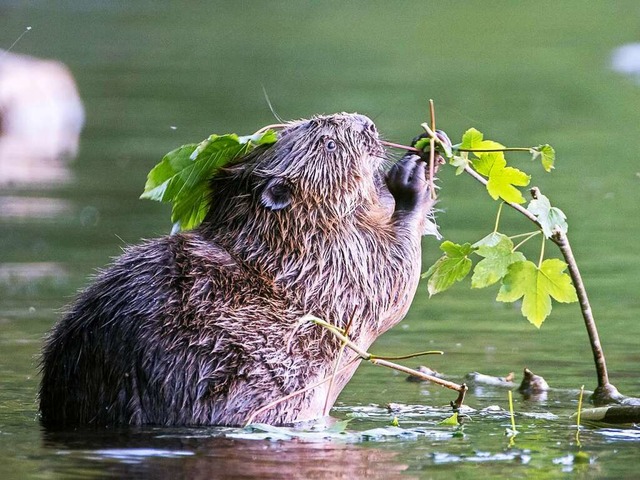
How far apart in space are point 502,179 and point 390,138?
24.4 ft

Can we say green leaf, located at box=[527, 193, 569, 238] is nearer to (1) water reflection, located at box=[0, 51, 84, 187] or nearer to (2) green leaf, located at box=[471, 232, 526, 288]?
(2) green leaf, located at box=[471, 232, 526, 288]

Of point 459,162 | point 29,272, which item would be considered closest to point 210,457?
point 459,162

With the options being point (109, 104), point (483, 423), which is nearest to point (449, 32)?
point (109, 104)

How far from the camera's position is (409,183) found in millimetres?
6215

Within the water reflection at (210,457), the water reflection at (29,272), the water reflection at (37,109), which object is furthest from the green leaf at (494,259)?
the water reflection at (37,109)

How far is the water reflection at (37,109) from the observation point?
606 inches

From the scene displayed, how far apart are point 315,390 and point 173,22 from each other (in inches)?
848

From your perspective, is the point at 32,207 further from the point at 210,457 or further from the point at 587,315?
the point at 210,457

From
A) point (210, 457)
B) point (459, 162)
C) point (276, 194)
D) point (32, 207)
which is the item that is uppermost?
point (32, 207)

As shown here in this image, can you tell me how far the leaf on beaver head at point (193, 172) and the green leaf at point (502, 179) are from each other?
91cm

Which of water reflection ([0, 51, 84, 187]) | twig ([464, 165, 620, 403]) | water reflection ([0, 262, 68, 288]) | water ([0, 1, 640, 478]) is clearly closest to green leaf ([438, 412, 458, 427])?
water ([0, 1, 640, 478])

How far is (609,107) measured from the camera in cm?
1634

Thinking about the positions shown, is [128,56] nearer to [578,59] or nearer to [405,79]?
[405,79]

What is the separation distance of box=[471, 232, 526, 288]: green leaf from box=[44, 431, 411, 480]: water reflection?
3.11 feet
